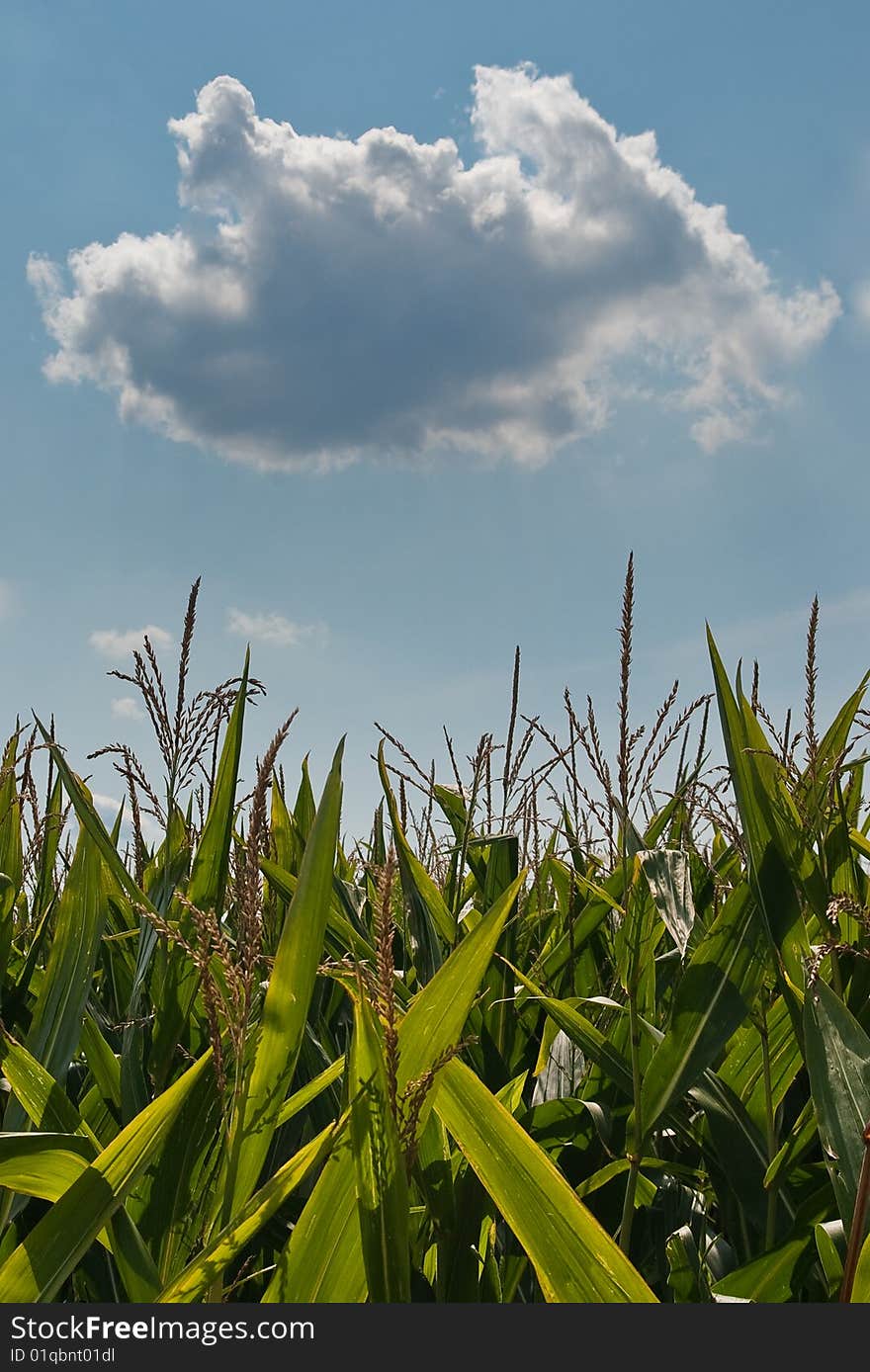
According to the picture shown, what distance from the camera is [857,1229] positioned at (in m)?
0.97

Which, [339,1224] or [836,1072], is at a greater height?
[836,1072]

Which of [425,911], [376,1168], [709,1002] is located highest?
[425,911]

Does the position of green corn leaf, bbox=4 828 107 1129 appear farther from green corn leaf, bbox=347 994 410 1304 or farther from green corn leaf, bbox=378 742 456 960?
green corn leaf, bbox=347 994 410 1304

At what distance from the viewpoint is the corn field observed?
1008mm

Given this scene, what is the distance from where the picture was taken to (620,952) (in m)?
1.69

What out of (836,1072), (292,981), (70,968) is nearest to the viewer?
(292,981)

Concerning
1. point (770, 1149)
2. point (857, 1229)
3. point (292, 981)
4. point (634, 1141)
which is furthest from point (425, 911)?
point (857, 1229)

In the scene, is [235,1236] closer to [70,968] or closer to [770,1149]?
[70,968]

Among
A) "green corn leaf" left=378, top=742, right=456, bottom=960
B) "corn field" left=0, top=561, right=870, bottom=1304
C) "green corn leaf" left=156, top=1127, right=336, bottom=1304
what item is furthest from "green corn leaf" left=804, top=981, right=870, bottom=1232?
"green corn leaf" left=378, top=742, right=456, bottom=960

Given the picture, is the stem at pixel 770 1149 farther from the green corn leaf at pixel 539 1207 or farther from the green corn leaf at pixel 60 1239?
the green corn leaf at pixel 60 1239

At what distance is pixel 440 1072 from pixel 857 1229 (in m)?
0.49

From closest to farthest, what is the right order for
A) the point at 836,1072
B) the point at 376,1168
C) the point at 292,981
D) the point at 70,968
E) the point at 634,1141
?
the point at 376,1168 < the point at 292,981 < the point at 836,1072 < the point at 634,1141 < the point at 70,968

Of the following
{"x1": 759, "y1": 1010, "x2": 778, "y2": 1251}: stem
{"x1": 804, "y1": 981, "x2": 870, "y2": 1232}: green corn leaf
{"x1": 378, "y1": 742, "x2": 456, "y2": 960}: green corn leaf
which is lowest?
{"x1": 759, "y1": 1010, "x2": 778, "y2": 1251}: stem

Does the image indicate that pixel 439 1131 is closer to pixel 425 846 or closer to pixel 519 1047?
pixel 519 1047
